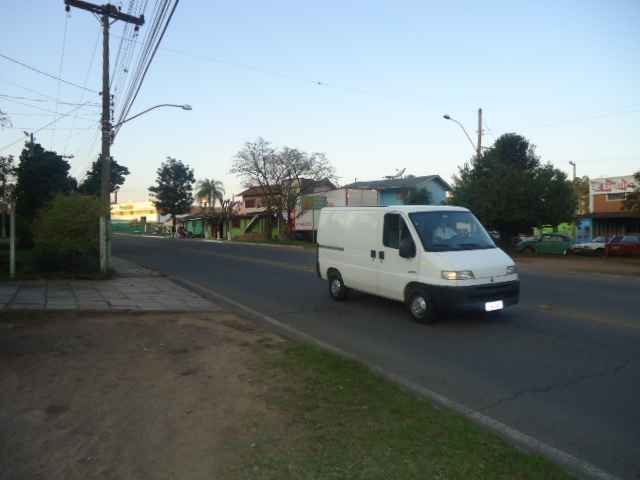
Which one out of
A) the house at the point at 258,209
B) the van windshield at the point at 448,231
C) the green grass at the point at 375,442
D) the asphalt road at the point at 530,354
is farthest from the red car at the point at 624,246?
the green grass at the point at 375,442

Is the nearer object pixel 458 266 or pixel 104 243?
pixel 458 266

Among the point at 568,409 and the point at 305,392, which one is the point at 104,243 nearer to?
the point at 305,392

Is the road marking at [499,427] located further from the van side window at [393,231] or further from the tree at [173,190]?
the tree at [173,190]

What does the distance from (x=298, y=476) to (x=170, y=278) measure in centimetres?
1466

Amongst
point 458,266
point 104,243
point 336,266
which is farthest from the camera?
point 104,243

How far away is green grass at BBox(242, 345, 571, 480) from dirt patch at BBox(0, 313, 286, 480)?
0.81 ft

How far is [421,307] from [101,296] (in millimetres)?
7781

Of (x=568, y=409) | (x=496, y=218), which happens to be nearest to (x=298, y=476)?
(x=568, y=409)

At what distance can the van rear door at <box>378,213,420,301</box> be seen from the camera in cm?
888

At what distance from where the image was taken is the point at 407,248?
8812 mm

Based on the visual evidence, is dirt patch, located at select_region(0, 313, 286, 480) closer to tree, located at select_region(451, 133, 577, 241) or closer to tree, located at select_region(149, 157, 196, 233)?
tree, located at select_region(451, 133, 577, 241)

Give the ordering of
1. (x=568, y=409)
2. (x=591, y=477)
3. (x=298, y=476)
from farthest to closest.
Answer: (x=568, y=409) < (x=591, y=477) < (x=298, y=476)

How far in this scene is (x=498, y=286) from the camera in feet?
27.4

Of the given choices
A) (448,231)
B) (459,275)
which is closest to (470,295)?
(459,275)
